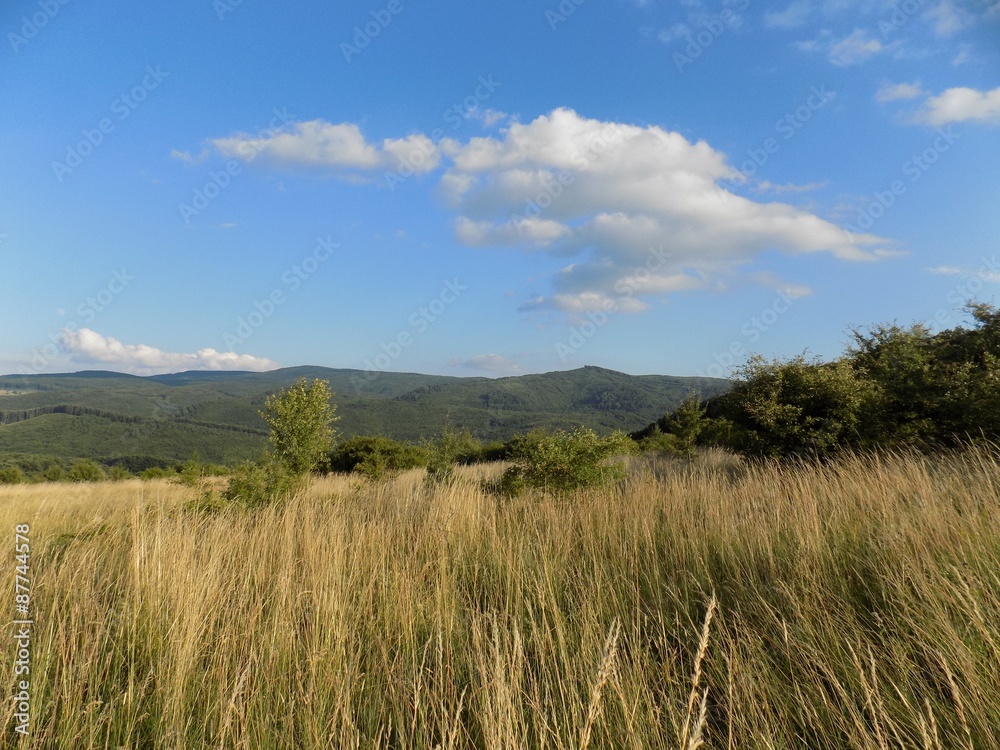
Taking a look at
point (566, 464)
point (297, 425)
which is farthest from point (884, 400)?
point (297, 425)

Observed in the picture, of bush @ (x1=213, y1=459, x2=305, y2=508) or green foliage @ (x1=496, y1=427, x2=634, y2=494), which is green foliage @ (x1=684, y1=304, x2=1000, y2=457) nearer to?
green foliage @ (x1=496, y1=427, x2=634, y2=494)

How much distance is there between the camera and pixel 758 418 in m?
11.4

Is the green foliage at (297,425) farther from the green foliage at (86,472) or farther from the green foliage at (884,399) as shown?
the green foliage at (86,472)

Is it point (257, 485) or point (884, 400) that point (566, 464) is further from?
point (884, 400)

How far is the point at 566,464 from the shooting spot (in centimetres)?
854

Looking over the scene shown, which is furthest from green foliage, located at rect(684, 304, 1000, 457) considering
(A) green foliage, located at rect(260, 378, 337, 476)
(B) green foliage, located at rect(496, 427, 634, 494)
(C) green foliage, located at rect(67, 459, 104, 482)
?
(C) green foliage, located at rect(67, 459, 104, 482)

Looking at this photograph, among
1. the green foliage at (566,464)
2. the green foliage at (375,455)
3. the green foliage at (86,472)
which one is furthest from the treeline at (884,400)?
the green foliage at (86,472)

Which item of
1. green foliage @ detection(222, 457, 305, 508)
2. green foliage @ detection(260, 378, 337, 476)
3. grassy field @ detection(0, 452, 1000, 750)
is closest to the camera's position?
grassy field @ detection(0, 452, 1000, 750)

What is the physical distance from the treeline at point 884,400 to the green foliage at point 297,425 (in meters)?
12.2

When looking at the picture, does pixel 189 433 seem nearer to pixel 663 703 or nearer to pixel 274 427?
pixel 274 427

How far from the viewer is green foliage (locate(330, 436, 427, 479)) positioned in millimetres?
25219

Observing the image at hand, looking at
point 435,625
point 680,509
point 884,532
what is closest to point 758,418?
point 680,509

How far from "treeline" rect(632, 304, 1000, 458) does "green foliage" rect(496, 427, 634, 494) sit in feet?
14.8

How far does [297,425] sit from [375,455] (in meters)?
9.88
